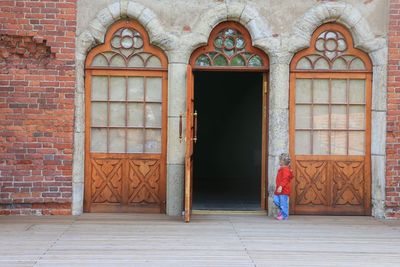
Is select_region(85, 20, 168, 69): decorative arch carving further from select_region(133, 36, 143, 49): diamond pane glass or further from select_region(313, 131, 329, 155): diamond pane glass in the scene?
select_region(313, 131, 329, 155): diamond pane glass

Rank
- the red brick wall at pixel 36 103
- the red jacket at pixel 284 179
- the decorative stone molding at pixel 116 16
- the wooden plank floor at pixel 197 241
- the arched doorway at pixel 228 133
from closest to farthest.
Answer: the wooden plank floor at pixel 197 241 < the red jacket at pixel 284 179 < the red brick wall at pixel 36 103 < the decorative stone molding at pixel 116 16 < the arched doorway at pixel 228 133

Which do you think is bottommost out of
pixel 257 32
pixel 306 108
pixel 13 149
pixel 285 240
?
pixel 285 240

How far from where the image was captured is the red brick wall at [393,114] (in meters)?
9.08

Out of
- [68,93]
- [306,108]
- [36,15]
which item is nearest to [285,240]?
[306,108]

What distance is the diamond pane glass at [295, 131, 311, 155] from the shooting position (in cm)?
931

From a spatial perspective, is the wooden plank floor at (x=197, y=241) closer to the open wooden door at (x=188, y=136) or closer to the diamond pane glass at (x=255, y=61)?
the open wooden door at (x=188, y=136)

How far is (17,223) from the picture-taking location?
27.3ft

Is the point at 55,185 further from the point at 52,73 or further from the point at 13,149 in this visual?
the point at 52,73

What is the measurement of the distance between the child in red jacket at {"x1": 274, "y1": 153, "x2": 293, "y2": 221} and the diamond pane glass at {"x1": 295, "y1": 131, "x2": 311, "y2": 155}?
1.49 ft

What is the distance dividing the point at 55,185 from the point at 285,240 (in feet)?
11.4

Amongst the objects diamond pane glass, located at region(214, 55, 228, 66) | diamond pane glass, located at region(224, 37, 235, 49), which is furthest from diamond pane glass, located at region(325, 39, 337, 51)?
diamond pane glass, located at region(214, 55, 228, 66)

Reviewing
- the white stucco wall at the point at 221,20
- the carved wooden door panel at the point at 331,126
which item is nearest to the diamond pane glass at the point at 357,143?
the carved wooden door panel at the point at 331,126

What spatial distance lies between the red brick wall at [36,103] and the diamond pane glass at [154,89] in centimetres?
108

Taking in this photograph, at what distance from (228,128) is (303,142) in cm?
786
